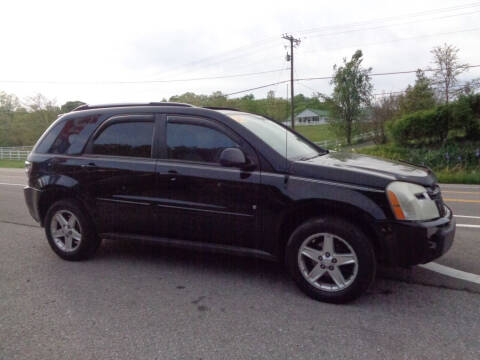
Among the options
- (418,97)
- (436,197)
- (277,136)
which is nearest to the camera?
(436,197)

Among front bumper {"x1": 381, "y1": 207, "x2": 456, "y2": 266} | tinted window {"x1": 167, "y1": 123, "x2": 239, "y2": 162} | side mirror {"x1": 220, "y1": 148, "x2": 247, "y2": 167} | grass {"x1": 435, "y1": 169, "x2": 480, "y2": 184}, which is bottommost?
grass {"x1": 435, "y1": 169, "x2": 480, "y2": 184}

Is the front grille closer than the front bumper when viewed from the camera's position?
No

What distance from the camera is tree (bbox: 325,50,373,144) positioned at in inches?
1709

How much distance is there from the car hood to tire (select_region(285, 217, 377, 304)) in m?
0.37

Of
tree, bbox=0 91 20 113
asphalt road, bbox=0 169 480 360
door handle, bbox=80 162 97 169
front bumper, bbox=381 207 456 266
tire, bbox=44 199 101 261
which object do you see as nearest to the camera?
asphalt road, bbox=0 169 480 360

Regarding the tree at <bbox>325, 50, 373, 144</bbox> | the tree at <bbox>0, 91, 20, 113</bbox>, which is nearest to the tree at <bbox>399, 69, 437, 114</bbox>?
the tree at <bbox>325, 50, 373, 144</bbox>

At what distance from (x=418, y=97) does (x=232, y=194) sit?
32608 millimetres

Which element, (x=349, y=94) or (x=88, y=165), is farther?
(x=349, y=94)

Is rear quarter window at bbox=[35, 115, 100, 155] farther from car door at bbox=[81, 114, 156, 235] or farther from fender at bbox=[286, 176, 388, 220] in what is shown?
fender at bbox=[286, 176, 388, 220]

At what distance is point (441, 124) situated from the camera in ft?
57.6

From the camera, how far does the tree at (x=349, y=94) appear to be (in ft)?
142

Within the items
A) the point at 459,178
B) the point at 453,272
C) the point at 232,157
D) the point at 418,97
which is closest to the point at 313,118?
the point at 418,97

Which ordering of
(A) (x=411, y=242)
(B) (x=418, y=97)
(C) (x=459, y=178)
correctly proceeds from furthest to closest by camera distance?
(B) (x=418, y=97) < (C) (x=459, y=178) < (A) (x=411, y=242)

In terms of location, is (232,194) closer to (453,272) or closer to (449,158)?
(453,272)
